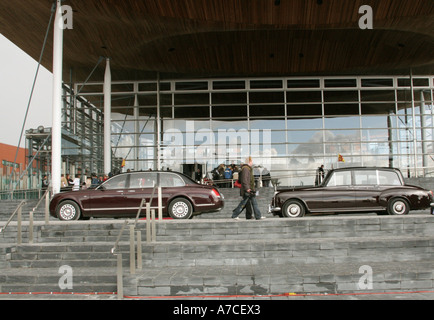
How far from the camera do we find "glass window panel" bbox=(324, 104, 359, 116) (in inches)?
1127

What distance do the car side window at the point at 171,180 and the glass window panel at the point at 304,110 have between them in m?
16.7

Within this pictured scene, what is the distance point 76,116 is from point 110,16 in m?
9.91

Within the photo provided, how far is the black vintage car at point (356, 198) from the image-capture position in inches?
519

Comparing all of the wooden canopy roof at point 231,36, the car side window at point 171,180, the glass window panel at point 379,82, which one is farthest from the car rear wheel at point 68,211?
the glass window panel at point 379,82

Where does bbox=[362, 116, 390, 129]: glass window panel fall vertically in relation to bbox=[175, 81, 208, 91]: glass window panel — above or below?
below

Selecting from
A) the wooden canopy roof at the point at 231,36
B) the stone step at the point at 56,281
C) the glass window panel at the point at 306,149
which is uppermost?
the wooden canopy roof at the point at 231,36

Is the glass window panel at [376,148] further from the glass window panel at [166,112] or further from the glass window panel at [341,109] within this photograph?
the glass window panel at [166,112]

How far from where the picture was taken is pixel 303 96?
28969 millimetres

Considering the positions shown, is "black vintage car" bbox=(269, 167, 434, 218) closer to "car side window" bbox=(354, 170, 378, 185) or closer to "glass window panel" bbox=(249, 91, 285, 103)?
"car side window" bbox=(354, 170, 378, 185)

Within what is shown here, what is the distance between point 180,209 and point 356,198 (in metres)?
5.08

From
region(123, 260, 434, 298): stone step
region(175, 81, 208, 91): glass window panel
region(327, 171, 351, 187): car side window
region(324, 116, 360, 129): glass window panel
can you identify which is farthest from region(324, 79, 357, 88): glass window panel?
region(123, 260, 434, 298): stone step

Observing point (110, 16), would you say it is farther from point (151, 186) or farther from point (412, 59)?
point (412, 59)

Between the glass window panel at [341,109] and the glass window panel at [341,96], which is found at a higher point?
the glass window panel at [341,96]

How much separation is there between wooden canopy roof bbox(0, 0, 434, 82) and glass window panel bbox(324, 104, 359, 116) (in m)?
2.02
